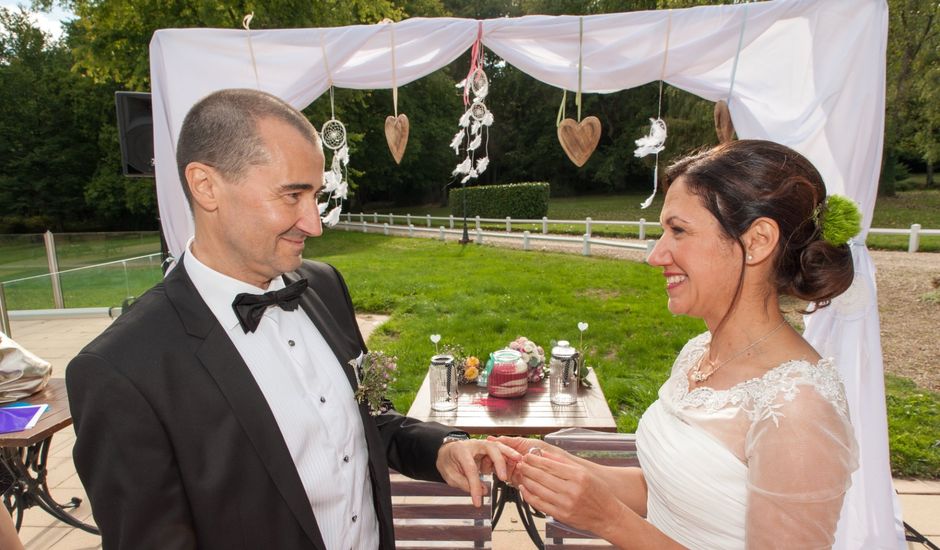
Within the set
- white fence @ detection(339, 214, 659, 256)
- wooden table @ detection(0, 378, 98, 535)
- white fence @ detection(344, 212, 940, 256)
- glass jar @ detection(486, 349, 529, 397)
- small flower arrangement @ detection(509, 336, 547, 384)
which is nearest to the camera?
wooden table @ detection(0, 378, 98, 535)

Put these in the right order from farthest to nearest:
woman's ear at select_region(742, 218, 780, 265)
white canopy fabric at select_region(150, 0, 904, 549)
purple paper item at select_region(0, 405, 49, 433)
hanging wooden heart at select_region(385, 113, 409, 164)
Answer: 1. hanging wooden heart at select_region(385, 113, 409, 164)
2. white canopy fabric at select_region(150, 0, 904, 549)
3. purple paper item at select_region(0, 405, 49, 433)
4. woman's ear at select_region(742, 218, 780, 265)

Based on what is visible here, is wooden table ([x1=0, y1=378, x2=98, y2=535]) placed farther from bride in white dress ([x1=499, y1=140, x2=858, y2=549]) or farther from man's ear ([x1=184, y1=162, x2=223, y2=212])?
bride in white dress ([x1=499, y1=140, x2=858, y2=549])

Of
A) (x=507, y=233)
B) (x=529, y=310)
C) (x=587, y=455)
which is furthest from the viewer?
(x=507, y=233)

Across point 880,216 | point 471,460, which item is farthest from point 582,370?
point 880,216

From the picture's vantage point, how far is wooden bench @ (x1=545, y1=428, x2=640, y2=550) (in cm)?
279

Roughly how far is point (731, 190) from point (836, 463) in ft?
2.88

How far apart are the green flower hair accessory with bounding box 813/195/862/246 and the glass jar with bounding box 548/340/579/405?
84.6 inches

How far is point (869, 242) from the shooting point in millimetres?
12469

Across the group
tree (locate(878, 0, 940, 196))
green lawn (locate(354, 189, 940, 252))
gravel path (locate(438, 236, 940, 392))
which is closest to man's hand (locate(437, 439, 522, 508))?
gravel path (locate(438, 236, 940, 392))

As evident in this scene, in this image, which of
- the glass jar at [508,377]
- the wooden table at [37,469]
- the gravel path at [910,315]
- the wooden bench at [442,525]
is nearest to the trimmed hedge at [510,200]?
the gravel path at [910,315]

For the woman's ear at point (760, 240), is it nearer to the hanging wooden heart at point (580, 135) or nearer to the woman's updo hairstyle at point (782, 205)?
the woman's updo hairstyle at point (782, 205)

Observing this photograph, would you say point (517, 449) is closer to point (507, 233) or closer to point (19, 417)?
point (19, 417)

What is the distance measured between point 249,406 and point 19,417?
286cm

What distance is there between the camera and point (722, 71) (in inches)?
154
